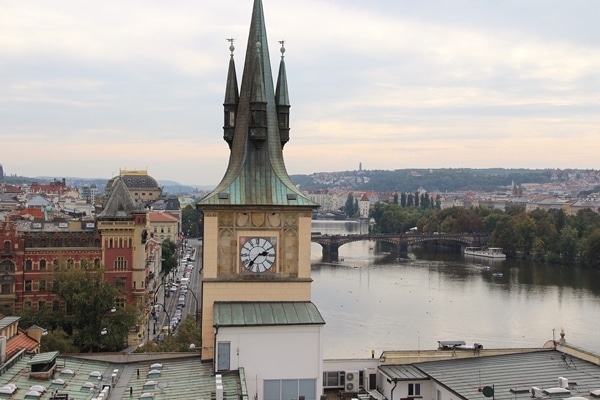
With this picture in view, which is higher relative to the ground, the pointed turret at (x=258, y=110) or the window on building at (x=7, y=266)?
the pointed turret at (x=258, y=110)

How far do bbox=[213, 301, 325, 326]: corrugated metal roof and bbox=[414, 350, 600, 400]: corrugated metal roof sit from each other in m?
4.48

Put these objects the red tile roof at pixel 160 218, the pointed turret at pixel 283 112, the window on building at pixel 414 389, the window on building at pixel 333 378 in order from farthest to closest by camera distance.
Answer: the red tile roof at pixel 160 218, the window on building at pixel 333 378, the window on building at pixel 414 389, the pointed turret at pixel 283 112

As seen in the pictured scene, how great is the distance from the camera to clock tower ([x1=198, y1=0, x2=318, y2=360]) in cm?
1812

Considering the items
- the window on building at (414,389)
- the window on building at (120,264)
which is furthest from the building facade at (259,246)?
the window on building at (120,264)

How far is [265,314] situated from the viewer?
17.3 meters

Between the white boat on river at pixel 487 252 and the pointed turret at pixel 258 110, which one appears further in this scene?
the white boat on river at pixel 487 252

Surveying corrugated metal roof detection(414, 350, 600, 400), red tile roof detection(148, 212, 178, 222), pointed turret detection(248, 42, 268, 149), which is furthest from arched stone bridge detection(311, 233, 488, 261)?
pointed turret detection(248, 42, 268, 149)

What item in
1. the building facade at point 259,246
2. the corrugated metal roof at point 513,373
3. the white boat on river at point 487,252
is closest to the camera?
the building facade at point 259,246

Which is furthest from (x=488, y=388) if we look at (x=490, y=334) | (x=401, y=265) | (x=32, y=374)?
(x=401, y=265)

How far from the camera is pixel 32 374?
1597 centimetres

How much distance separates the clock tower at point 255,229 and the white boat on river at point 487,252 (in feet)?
320

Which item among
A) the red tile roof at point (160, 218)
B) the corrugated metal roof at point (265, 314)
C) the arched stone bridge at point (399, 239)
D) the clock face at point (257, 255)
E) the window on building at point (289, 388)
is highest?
the clock face at point (257, 255)

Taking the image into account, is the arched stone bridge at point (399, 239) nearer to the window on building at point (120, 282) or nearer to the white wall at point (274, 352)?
the window on building at point (120, 282)

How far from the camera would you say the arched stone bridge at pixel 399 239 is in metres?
114
